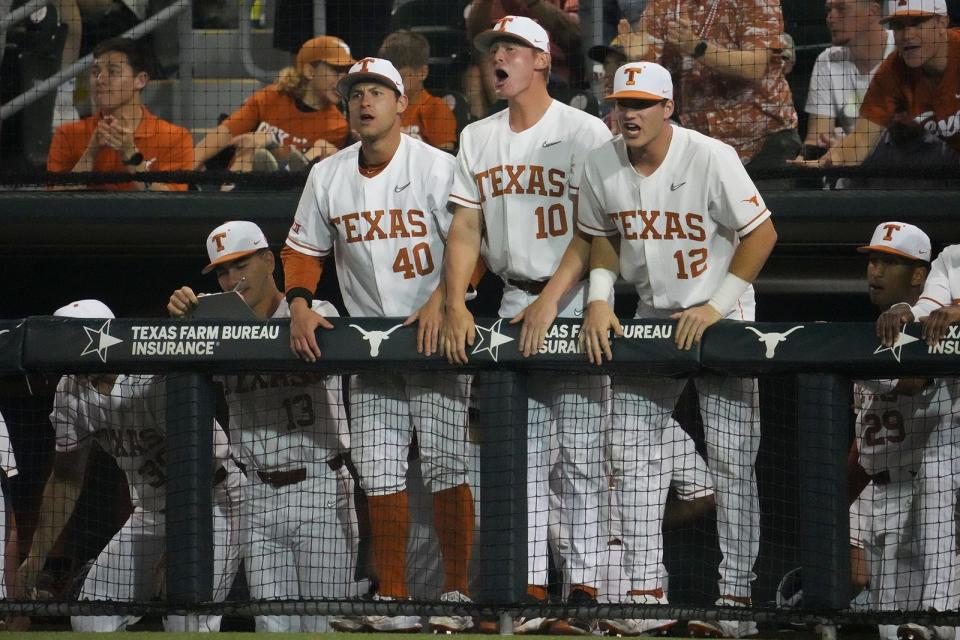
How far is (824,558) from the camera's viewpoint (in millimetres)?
3613

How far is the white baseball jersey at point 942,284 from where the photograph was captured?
14.2 feet

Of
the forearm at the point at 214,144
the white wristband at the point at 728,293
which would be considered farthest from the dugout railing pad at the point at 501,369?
the forearm at the point at 214,144

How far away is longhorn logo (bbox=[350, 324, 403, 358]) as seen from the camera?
3848 mm

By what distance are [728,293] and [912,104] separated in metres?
2.08

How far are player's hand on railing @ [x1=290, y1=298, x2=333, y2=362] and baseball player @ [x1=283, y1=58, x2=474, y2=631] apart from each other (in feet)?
0.04

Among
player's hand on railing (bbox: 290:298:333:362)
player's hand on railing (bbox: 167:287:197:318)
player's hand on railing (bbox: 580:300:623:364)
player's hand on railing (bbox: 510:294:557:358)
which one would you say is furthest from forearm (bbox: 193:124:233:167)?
player's hand on railing (bbox: 580:300:623:364)

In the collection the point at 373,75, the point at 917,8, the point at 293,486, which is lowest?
the point at 293,486

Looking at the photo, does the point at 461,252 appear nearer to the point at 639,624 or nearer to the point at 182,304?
the point at 182,304

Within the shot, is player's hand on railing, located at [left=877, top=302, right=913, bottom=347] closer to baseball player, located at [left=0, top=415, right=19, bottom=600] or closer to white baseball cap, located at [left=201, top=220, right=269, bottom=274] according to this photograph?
white baseball cap, located at [left=201, top=220, right=269, bottom=274]

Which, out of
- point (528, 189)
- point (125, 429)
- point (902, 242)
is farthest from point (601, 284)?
point (125, 429)

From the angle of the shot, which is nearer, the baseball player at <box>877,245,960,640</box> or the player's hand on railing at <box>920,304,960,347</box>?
Answer: the player's hand on railing at <box>920,304,960,347</box>

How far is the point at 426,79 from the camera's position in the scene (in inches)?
255

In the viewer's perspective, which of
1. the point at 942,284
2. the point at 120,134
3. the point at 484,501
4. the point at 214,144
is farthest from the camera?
the point at 214,144

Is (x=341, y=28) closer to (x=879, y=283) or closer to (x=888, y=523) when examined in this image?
(x=879, y=283)
